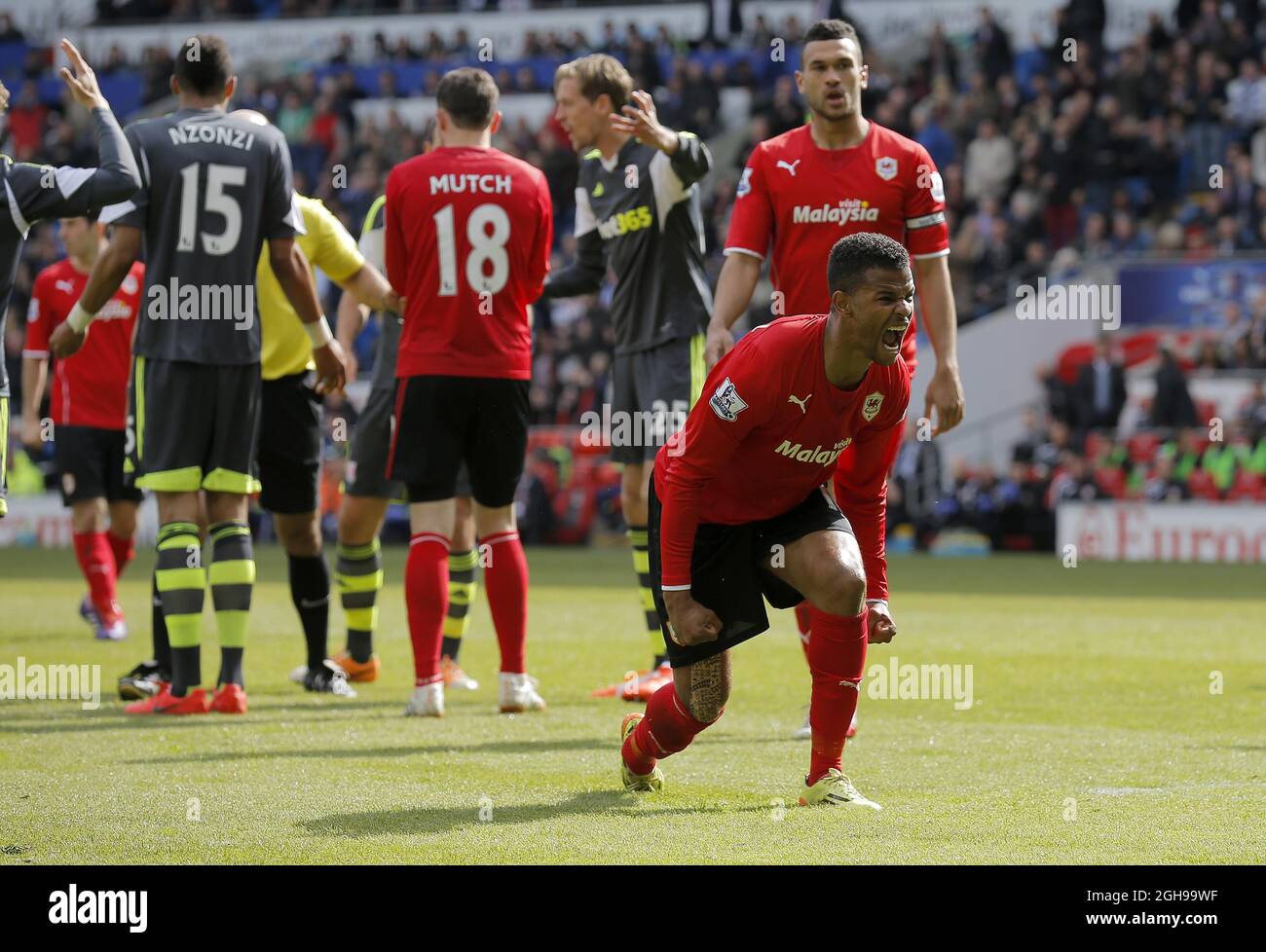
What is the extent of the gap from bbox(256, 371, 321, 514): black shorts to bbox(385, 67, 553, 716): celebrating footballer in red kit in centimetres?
103

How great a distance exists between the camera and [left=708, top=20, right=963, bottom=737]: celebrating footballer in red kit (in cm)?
698

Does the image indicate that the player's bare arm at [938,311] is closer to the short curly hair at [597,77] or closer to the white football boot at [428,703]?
the short curly hair at [597,77]

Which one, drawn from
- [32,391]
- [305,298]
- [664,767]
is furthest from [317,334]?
[32,391]

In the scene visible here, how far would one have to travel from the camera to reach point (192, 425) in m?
7.64

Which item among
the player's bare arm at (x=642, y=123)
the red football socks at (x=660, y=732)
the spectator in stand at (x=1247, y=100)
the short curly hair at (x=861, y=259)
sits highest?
the spectator in stand at (x=1247, y=100)

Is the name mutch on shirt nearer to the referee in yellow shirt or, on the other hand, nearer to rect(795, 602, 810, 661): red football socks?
the referee in yellow shirt

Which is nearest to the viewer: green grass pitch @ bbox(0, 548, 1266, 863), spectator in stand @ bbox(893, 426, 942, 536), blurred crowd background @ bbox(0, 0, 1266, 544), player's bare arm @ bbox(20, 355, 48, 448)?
green grass pitch @ bbox(0, 548, 1266, 863)

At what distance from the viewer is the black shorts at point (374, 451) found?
29.0 feet

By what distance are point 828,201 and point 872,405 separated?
1.72 meters

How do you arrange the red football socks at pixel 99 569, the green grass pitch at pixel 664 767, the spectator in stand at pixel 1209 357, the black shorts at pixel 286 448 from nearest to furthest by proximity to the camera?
the green grass pitch at pixel 664 767 → the black shorts at pixel 286 448 → the red football socks at pixel 99 569 → the spectator in stand at pixel 1209 357

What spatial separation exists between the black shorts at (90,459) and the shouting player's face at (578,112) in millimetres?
4337

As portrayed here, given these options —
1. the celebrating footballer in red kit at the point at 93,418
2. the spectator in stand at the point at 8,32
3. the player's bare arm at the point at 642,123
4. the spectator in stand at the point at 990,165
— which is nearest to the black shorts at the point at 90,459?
the celebrating footballer in red kit at the point at 93,418

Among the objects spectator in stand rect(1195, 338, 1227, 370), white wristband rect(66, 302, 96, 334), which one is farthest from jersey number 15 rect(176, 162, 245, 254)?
spectator in stand rect(1195, 338, 1227, 370)
